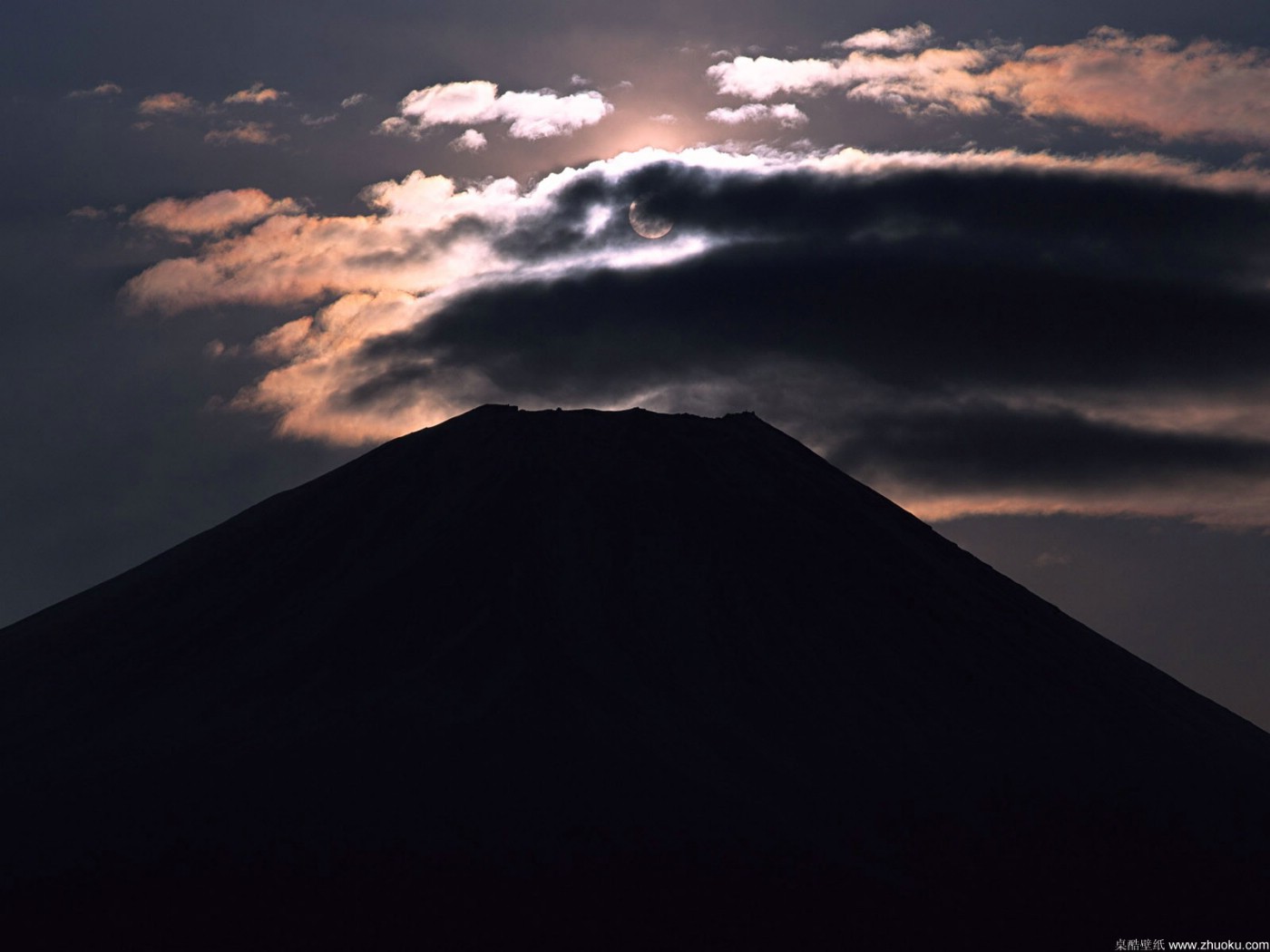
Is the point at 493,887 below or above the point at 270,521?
below

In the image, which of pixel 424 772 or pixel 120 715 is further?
pixel 120 715

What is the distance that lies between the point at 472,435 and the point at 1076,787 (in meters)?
44.7

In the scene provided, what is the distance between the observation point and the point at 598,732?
73938 mm

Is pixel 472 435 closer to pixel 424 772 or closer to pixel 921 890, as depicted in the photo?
pixel 424 772

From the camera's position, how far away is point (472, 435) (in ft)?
334

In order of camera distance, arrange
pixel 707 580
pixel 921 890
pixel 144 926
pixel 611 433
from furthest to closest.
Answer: pixel 611 433, pixel 707 580, pixel 921 890, pixel 144 926

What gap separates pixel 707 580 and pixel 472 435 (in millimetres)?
21339

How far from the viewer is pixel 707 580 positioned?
89.7 m

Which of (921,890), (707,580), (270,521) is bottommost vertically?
(921,890)

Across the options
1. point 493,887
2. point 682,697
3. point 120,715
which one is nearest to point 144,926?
point 493,887

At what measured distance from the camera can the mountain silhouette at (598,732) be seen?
64.7m

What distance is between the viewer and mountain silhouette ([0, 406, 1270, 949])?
212 ft

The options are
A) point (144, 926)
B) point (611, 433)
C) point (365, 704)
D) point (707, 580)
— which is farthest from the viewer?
point (611, 433)

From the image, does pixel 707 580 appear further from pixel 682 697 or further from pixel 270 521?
pixel 270 521
